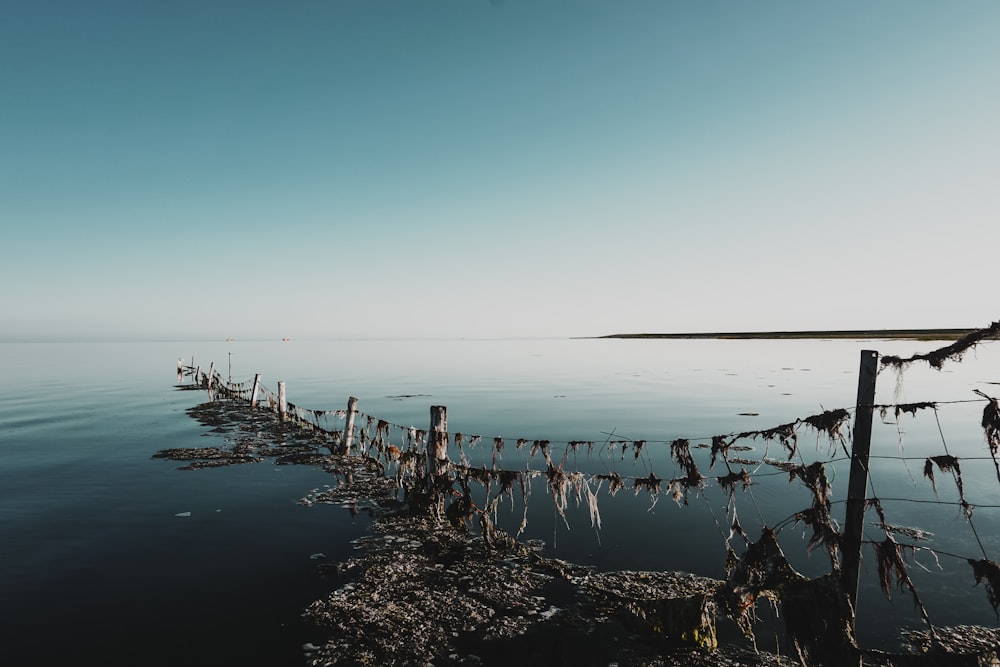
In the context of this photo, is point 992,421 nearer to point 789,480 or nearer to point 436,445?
point 789,480

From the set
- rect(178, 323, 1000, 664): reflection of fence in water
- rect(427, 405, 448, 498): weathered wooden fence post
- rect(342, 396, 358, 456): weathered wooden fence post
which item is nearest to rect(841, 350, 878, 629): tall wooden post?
rect(178, 323, 1000, 664): reflection of fence in water

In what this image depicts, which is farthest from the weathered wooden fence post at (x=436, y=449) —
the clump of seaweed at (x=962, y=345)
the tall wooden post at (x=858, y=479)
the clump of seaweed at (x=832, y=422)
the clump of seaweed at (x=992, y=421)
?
the clump of seaweed at (x=992, y=421)

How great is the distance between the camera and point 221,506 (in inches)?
747

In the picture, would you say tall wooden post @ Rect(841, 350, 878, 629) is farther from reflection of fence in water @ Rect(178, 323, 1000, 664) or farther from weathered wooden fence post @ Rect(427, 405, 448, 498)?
weathered wooden fence post @ Rect(427, 405, 448, 498)

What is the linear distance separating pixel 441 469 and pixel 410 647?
7.07 m

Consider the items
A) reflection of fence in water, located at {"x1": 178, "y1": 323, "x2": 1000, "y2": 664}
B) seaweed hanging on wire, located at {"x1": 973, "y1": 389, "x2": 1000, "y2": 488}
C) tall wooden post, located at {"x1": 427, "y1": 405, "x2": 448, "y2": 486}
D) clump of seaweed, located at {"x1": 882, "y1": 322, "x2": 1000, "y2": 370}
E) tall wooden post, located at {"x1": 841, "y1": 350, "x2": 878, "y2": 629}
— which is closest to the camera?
clump of seaweed, located at {"x1": 882, "y1": 322, "x2": 1000, "y2": 370}

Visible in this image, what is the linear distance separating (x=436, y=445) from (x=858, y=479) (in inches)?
462

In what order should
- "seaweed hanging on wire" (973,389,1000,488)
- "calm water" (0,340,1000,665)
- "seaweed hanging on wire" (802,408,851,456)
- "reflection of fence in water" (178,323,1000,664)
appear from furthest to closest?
"calm water" (0,340,1000,665)
"seaweed hanging on wire" (802,408,851,456)
"reflection of fence in water" (178,323,1000,664)
"seaweed hanging on wire" (973,389,1000,488)

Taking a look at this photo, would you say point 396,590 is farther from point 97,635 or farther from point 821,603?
point 821,603

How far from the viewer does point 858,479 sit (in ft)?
27.1

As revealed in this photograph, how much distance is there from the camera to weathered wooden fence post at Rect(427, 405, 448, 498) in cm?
1633

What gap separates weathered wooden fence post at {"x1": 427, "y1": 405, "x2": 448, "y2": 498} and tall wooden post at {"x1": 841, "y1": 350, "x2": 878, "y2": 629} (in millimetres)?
11139

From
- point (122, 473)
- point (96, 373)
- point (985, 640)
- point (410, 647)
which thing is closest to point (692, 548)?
point (985, 640)

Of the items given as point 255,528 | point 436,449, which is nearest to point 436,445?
point 436,449
